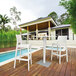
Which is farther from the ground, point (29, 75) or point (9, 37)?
point (9, 37)

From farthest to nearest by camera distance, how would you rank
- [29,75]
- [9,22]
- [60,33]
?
1. [9,22]
2. [60,33]
3. [29,75]

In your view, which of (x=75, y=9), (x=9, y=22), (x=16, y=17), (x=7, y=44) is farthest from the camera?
(x=9, y=22)

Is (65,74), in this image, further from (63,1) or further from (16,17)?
(16,17)

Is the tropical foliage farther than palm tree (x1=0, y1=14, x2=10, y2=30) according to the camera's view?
No

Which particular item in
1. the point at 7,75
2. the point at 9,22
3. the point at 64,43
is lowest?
the point at 7,75

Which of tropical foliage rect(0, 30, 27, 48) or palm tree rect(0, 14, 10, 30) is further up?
palm tree rect(0, 14, 10, 30)

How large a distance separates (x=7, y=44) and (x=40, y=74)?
6.21m

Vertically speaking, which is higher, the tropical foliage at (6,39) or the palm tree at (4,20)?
the palm tree at (4,20)

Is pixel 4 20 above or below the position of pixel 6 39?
above

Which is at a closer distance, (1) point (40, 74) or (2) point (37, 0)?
(1) point (40, 74)

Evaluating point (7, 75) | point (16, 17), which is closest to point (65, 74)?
point (7, 75)

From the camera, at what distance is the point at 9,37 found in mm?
6629

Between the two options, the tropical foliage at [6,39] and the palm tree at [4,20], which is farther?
the palm tree at [4,20]

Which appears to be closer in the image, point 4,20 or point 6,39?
point 6,39
